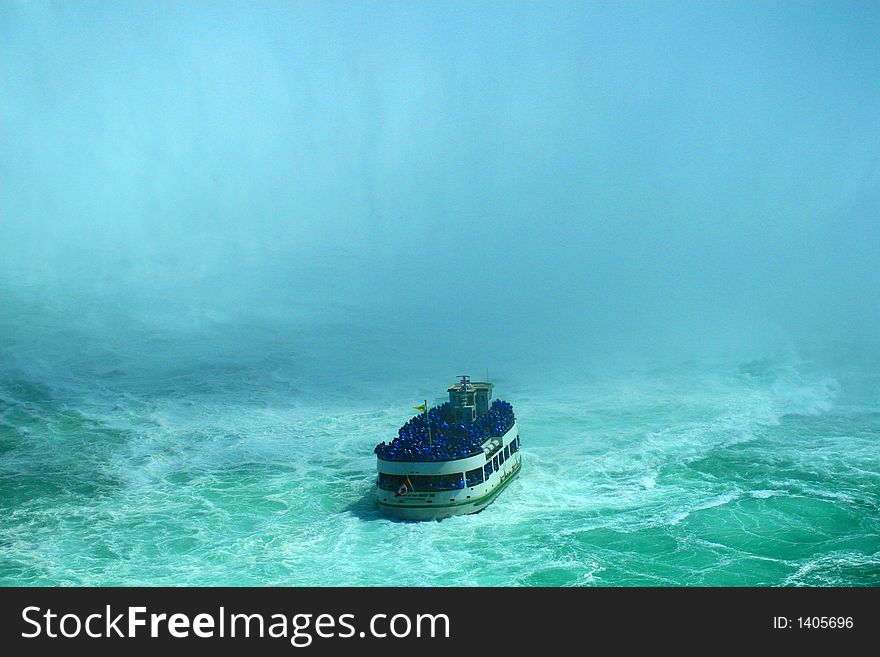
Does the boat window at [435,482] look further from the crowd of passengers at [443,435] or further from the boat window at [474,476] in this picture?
the crowd of passengers at [443,435]

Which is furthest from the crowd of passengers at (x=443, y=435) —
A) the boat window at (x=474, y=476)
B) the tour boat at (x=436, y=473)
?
the boat window at (x=474, y=476)

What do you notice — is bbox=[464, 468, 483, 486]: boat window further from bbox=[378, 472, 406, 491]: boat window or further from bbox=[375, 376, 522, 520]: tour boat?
bbox=[378, 472, 406, 491]: boat window

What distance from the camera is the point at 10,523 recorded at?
62.7 m

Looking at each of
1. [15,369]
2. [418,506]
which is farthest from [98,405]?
[418,506]

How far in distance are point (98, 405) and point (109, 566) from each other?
174 ft

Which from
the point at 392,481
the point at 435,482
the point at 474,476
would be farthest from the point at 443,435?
the point at 392,481

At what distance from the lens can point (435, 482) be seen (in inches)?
2427

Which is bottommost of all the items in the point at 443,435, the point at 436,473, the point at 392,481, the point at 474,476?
the point at 392,481

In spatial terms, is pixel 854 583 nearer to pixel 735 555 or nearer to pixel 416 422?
pixel 735 555

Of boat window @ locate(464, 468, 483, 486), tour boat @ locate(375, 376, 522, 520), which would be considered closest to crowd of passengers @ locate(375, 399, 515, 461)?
tour boat @ locate(375, 376, 522, 520)

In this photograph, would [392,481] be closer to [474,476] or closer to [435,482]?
[435,482]

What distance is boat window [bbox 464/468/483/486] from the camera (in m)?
62.6

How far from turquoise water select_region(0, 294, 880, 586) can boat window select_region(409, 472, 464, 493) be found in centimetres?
307

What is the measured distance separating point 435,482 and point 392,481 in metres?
3.54
